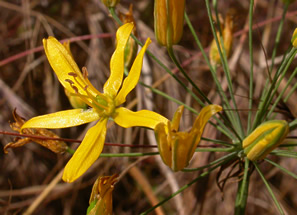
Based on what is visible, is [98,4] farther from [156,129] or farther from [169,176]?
[156,129]

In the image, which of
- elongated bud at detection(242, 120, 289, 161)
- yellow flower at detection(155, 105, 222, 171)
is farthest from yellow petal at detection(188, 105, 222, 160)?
elongated bud at detection(242, 120, 289, 161)

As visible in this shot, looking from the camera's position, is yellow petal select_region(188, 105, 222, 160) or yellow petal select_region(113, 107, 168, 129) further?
yellow petal select_region(113, 107, 168, 129)

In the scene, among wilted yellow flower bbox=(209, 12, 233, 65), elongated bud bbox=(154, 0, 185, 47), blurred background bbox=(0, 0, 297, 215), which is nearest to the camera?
elongated bud bbox=(154, 0, 185, 47)

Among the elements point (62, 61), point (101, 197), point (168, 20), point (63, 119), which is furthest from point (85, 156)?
point (168, 20)

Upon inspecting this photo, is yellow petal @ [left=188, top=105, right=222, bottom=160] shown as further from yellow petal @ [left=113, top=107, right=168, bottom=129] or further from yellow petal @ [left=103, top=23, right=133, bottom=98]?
yellow petal @ [left=103, top=23, right=133, bottom=98]

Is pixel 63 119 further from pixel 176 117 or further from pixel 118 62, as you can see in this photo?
pixel 176 117

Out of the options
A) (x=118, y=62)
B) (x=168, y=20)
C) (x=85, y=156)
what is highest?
(x=168, y=20)
